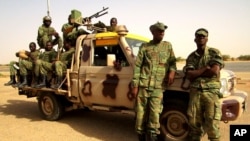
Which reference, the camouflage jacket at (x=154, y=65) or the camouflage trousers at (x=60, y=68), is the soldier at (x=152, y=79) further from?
the camouflage trousers at (x=60, y=68)

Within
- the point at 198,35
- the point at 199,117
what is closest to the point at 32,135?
the point at 199,117

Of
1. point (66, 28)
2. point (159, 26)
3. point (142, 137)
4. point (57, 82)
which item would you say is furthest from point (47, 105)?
point (159, 26)

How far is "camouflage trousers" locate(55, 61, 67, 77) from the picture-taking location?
21.0 feet

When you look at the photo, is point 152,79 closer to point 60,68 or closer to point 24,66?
point 60,68

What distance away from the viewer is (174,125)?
191 inches

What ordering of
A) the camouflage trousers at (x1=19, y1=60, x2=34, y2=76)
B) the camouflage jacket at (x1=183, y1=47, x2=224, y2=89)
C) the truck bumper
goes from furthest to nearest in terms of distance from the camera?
the camouflage trousers at (x1=19, y1=60, x2=34, y2=76)
the truck bumper
the camouflage jacket at (x1=183, y1=47, x2=224, y2=89)

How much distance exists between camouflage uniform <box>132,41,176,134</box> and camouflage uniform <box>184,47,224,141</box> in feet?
1.46

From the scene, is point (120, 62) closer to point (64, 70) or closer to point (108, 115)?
point (64, 70)

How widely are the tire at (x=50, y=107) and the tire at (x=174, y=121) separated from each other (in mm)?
2971

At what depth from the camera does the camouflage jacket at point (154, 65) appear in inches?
175

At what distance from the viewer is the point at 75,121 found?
270 inches

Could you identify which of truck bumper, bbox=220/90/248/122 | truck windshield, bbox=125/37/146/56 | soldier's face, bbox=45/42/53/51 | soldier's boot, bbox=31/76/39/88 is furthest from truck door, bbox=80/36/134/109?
soldier's face, bbox=45/42/53/51

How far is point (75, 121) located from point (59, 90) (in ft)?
3.29

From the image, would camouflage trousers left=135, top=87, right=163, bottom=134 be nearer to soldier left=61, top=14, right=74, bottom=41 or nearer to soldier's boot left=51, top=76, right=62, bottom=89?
soldier's boot left=51, top=76, right=62, bottom=89
